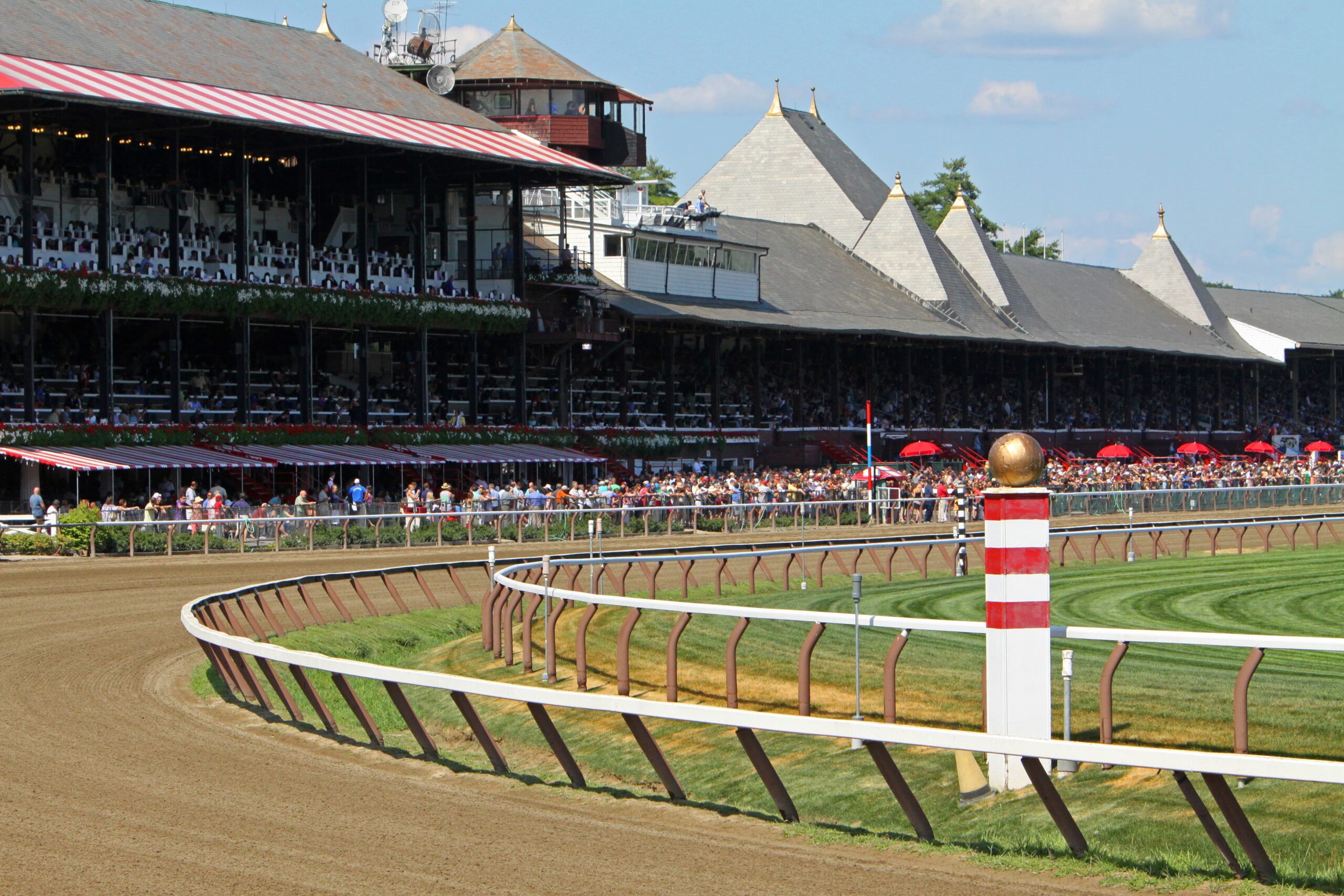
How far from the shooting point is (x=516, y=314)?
4778cm

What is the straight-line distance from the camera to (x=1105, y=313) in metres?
75.4

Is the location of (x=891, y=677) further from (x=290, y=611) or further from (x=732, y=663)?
(x=290, y=611)

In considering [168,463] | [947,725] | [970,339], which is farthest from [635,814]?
[970,339]

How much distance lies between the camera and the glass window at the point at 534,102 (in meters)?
56.7

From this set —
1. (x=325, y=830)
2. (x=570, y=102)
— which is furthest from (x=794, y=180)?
(x=325, y=830)

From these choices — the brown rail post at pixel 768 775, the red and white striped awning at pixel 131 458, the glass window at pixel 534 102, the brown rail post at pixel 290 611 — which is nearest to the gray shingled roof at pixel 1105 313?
the glass window at pixel 534 102

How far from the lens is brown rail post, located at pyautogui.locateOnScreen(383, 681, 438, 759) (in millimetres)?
10250

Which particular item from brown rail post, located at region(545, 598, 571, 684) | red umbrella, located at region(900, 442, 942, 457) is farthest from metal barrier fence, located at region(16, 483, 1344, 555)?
brown rail post, located at region(545, 598, 571, 684)

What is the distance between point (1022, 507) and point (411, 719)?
397 cm

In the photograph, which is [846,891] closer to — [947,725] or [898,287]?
[947,725]

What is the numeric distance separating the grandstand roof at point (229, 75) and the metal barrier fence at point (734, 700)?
23305 mm

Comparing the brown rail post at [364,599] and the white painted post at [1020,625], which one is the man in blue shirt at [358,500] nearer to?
the brown rail post at [364,599]

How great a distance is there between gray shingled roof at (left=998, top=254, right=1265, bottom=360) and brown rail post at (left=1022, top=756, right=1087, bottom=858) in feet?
200

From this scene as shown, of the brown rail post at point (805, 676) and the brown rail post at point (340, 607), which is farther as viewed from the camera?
the brown rail post at point (340, 607)
